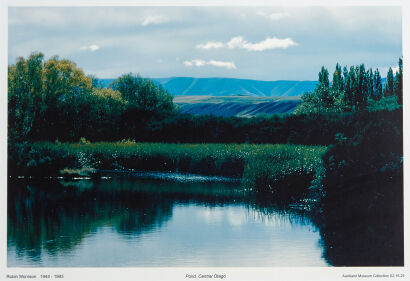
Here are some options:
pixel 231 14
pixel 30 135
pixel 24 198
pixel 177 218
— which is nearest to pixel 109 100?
pixel 30 135

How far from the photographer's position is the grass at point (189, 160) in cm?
1573

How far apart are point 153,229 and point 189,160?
11570mm

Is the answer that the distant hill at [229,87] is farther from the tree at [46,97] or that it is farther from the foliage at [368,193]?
the foliage at [368,193]

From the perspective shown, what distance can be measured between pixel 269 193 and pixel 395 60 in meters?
5.72

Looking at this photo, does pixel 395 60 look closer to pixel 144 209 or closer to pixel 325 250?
pixel 325 250

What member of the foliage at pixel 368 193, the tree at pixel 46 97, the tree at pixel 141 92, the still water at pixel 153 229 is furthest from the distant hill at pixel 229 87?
the foliage at pixel 368 193

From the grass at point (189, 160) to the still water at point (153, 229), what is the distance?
1.01 metres

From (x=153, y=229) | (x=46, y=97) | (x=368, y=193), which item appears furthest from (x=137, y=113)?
(x=368, y=193)

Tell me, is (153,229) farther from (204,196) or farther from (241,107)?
(241,107)

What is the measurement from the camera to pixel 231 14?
11.1 metres

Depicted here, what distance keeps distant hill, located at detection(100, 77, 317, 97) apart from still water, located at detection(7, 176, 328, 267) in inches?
4356

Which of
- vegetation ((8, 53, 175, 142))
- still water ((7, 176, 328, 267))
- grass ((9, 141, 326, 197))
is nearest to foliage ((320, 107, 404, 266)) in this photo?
still water ((7, 176, 328, 267))

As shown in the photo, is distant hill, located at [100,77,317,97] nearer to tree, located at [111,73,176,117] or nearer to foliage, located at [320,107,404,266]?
tree, located at [111,73,176,117]

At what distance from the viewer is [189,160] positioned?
2392cm
